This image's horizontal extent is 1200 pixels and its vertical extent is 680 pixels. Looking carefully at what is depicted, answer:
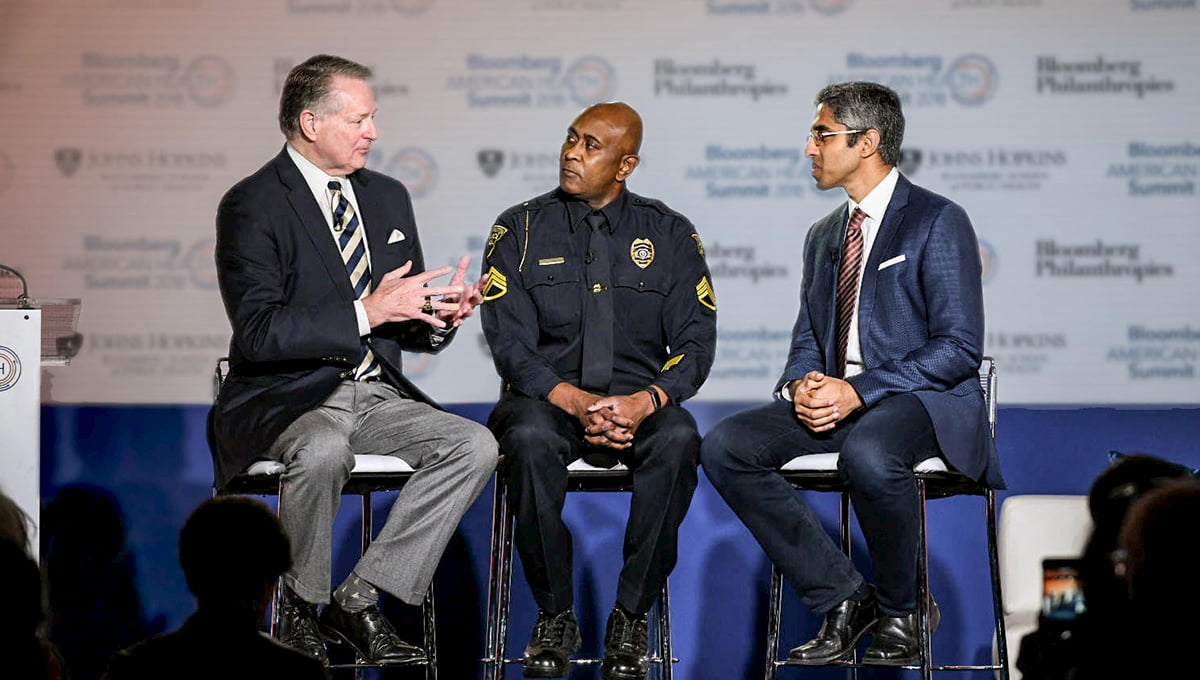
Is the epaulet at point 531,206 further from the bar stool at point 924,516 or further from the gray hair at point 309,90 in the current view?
the bar stool at point 924,516

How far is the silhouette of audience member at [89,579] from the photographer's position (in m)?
4.67

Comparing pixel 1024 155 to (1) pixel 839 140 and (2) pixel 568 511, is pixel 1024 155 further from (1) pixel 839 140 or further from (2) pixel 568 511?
(2) pixel 568 511

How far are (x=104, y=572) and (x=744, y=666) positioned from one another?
1.99 meters

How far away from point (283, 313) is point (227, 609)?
1.59 m

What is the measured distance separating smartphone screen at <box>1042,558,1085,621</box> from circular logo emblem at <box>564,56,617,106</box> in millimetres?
3190

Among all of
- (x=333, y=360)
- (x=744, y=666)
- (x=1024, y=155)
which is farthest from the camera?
(x=1024, y=155)

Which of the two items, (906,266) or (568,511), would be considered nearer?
(906,266)

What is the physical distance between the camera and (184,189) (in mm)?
5641

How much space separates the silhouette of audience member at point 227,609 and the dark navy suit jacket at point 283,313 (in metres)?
1.33

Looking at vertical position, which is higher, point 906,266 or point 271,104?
point 271,104

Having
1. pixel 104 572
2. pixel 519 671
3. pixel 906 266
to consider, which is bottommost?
pixel 519 671

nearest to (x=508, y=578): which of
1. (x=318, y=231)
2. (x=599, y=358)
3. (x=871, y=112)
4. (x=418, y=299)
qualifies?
(x=599, y=358)

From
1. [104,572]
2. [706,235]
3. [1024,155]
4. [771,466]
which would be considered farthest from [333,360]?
[1024,155]

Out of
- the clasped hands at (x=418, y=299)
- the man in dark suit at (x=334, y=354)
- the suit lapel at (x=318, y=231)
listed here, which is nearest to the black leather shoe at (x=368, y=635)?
the man in dark suit at (x=334, y=354)
